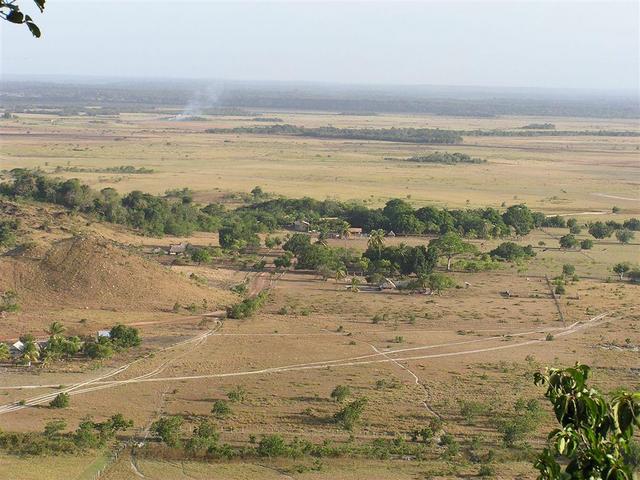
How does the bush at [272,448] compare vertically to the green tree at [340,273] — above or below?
above

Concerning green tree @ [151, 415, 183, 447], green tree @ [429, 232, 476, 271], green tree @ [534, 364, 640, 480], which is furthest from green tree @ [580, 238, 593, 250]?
green tree @ [534, 364, 640, 480]

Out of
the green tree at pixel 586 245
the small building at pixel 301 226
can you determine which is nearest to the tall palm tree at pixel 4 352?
the small building at pixel 301 226

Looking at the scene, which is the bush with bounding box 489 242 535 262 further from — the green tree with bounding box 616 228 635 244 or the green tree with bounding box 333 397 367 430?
the green tree with bounding box 333 397 367 430

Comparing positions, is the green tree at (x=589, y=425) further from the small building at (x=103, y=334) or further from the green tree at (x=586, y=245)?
the green tree at (x=586, y=245)

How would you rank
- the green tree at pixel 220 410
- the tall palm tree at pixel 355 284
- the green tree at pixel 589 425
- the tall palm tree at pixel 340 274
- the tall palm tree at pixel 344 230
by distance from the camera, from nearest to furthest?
the green tree at pixel 589 425, the green tree at pixel 220 410, the tall palm tree at pixel 355 284, the tall palm tree at pixel 340 274, the tall palm tree at pixel 344 230

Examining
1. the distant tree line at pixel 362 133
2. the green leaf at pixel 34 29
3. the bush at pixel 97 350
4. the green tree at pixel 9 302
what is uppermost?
the green leaf at pixel 34 29

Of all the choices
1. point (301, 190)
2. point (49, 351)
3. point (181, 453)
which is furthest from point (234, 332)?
point (301, 190)
